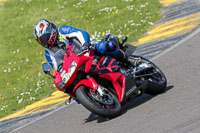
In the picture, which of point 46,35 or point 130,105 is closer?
point 46,35

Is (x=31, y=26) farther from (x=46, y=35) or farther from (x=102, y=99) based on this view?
(x=102, y=99)

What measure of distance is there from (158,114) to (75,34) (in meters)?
1.87

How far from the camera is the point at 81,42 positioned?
6797 millimetres

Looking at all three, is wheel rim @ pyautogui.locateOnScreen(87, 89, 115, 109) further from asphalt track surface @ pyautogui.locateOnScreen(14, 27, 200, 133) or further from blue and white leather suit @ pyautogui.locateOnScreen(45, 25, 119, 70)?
blue and white leather suit @ pyautogui.locateOnScreen(45, 25, 119, 70)

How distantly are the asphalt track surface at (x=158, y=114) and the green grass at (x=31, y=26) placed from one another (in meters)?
2.30

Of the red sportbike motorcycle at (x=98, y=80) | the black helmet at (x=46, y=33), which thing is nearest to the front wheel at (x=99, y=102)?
the red sportbike motorcycle at (x=98, y=80)

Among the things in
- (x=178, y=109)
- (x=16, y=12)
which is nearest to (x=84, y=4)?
(x=16, y=12)

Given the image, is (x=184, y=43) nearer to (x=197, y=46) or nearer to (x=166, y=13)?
(x=197, y=46)

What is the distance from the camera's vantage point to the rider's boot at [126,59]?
23.3 feet

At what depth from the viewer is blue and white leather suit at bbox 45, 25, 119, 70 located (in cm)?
663

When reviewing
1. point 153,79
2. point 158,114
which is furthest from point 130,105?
point 158,114

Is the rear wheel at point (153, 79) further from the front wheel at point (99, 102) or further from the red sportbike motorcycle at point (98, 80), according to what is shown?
the front wheel at point (99, 102)

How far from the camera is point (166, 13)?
1377cm

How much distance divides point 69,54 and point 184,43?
464cm
